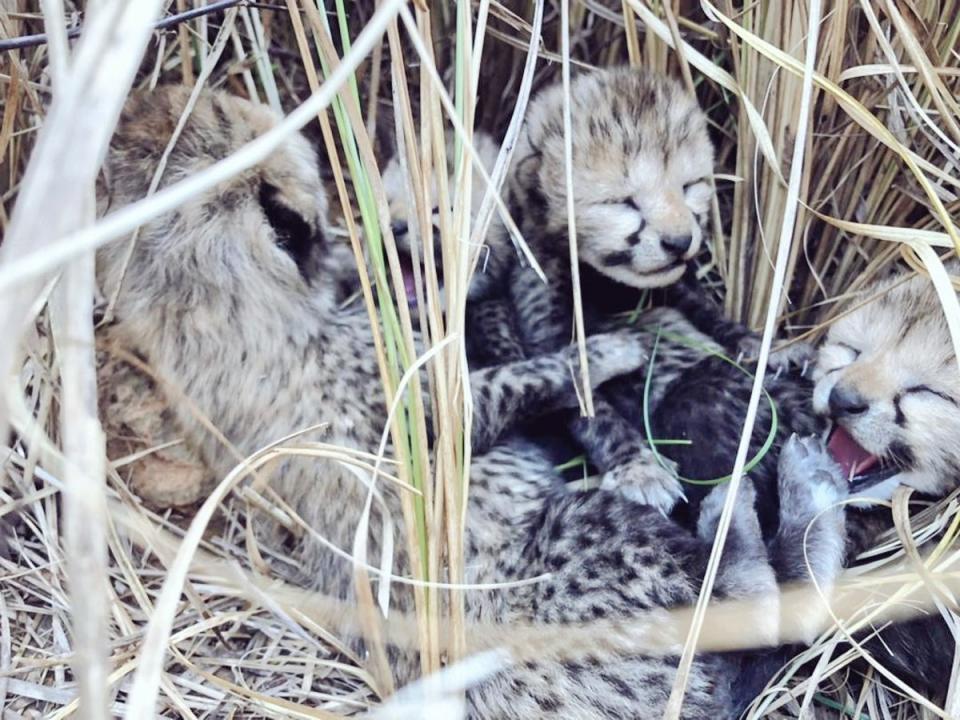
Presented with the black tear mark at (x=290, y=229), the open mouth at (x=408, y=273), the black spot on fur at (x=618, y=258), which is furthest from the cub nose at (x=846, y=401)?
the black tear mark at (x=290, y=229)

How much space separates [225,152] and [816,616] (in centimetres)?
148

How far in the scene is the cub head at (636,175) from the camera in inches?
86.7

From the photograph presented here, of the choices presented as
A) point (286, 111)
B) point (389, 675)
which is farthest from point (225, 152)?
point (389, 675)

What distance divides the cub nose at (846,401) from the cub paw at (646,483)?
36 centimetres

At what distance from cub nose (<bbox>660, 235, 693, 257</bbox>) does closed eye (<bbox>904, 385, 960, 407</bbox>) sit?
543 mm

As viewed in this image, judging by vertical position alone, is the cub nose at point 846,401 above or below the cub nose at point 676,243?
below

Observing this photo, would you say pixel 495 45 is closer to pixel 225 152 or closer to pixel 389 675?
pixel 225 152

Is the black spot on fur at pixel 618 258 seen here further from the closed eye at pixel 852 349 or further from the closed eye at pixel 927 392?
the closed eye at pixel 927 392

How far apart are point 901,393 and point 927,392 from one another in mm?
50

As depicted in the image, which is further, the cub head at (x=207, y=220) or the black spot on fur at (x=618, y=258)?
the black spot on fur at (x=618, y=258)

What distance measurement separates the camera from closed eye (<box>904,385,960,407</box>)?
75.8 inches

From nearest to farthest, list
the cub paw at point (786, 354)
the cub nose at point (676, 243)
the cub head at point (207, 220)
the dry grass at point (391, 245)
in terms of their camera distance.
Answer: the dry grass at point (391, 245) → the cub head at point (207, 220) → the cub nose at point (676, 243) → the cub paw at point (786, 354)

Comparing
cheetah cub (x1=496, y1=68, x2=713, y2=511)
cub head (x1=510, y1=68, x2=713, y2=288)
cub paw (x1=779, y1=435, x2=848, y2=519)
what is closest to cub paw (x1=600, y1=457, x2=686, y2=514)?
cheetah cub (x1=496, y1=68, x2=713, y2=511)

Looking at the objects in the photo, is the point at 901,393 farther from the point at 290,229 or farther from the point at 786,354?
the point at 290,229
